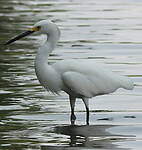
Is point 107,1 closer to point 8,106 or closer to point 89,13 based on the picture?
point 89,13

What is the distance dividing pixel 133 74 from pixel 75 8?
13408 mm

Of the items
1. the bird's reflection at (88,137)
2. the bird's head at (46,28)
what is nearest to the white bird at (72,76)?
the bird's head at (46,28)

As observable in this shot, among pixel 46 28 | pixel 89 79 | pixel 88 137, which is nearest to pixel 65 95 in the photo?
pixel 89 79

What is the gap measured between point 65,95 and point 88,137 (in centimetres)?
342

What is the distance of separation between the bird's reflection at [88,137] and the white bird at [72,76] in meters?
0.44

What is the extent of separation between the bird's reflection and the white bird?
1.43 feet

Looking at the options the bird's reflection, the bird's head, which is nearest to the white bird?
the bird's head

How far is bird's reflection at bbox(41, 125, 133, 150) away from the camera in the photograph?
35.6 feet

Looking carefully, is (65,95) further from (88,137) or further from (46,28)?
(88,137)

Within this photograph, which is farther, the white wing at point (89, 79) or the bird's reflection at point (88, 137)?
the white wing at point (89, 79)

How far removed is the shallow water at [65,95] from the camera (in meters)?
11.5

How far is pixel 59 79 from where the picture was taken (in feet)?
41.2

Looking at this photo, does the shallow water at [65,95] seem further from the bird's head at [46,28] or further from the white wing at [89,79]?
the bird's head at [46,28]

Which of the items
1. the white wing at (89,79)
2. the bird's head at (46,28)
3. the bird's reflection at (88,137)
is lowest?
the bird's reflection at (88,137)
